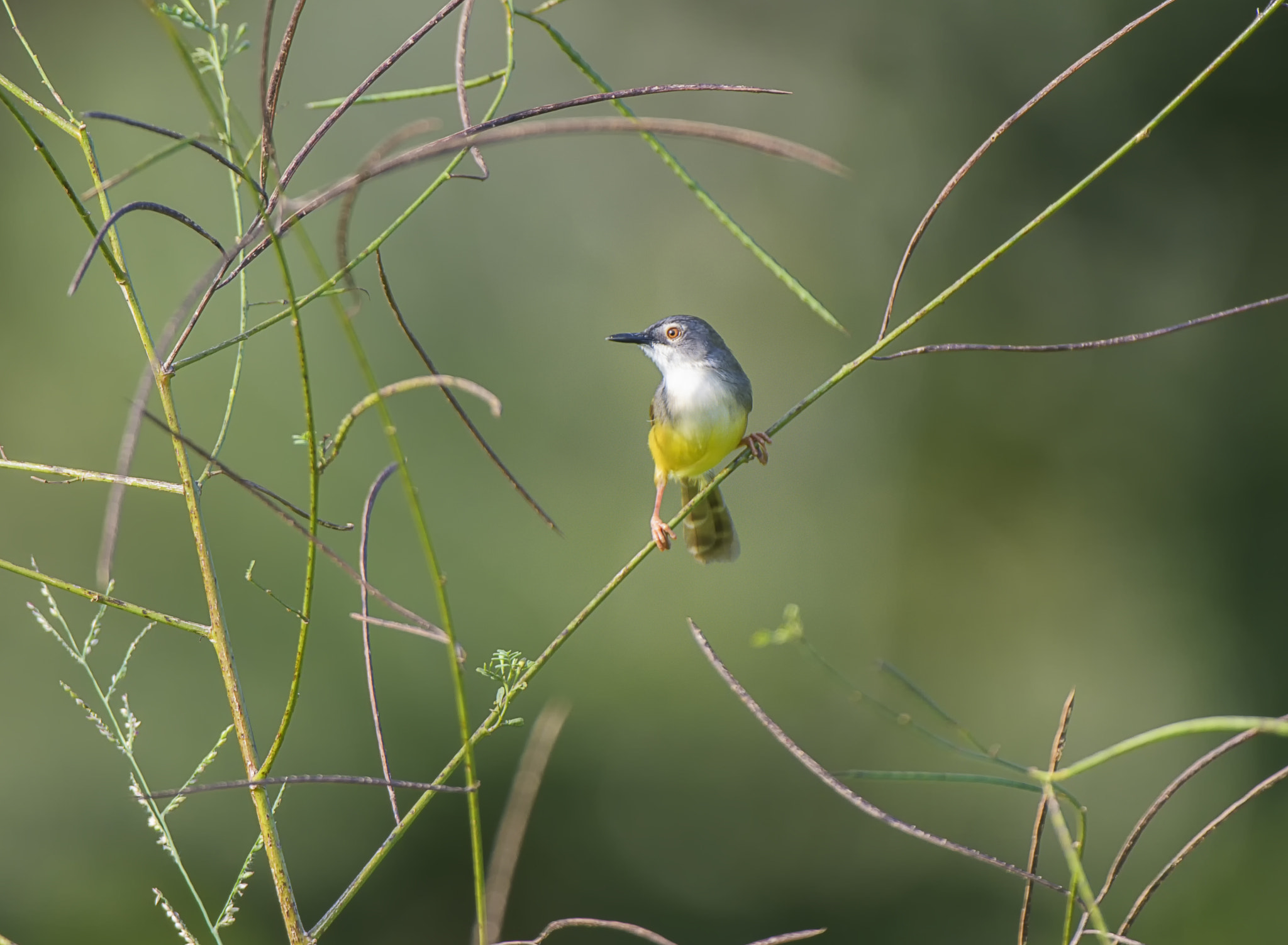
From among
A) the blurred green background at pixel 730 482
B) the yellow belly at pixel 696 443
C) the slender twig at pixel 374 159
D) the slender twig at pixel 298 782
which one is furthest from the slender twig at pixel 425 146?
the blurred green background at pixel 730 482

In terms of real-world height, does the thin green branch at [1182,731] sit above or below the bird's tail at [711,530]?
above

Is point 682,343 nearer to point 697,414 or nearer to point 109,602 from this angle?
point 697,414

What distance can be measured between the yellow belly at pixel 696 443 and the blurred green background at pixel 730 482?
386cm

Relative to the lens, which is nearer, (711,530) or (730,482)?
(711,530)

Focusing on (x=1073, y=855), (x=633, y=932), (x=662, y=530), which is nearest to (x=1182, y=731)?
(x=1073, y=855)

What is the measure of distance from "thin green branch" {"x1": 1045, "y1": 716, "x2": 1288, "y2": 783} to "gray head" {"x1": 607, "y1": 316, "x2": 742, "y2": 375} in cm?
345

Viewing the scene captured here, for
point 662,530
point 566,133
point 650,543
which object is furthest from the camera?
point 662,530

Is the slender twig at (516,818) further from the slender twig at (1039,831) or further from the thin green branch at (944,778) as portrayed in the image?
the slender twig at (1039,831)

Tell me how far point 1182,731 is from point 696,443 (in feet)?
10.6

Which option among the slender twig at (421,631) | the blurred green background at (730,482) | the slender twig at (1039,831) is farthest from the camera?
the blurred green background at (730,482)

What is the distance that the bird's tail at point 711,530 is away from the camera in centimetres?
427

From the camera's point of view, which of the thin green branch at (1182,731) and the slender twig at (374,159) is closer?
the thin green branch at (1182,731)

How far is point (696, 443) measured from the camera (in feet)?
13.5

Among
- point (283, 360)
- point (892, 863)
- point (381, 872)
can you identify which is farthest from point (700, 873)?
point (283, 360)
